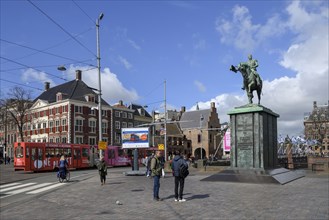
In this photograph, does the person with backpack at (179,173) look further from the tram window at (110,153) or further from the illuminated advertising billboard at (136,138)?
the tram window at (110,153)

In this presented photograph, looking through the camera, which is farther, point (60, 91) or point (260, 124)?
point (60, 91)

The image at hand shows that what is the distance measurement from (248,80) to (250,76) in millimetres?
241

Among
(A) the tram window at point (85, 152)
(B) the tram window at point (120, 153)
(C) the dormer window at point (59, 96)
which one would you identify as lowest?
(B) the tram window at point (120, 153)

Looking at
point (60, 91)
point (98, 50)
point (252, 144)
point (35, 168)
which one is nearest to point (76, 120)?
point (60, 91)

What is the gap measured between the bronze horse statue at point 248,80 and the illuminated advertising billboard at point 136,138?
10467mm

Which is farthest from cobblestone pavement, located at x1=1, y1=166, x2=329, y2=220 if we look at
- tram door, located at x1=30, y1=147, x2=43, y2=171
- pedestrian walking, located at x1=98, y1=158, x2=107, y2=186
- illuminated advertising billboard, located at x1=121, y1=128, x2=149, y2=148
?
tram door, located at x1=30, y1=147, x2=43, y2=171

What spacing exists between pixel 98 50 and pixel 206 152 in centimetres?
7810

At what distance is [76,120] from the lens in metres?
76.1

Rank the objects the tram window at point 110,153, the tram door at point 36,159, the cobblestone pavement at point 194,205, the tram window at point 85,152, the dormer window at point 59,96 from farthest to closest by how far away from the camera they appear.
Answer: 1. the dormer window at point 59,96
2. the tram window at point 110,153
3. the tram window at point 85,152
4. the tram door at point 36,159
5. the cobblestone pavement at point 194,205

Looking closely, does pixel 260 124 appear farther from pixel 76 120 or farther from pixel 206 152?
pixel 206 152

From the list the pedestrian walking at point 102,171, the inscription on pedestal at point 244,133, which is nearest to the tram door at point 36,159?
the pedestrian walking at point 102,171

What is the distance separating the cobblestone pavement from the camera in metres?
10.5

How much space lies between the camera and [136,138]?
2917cm

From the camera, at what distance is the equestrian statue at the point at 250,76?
2073 cm
